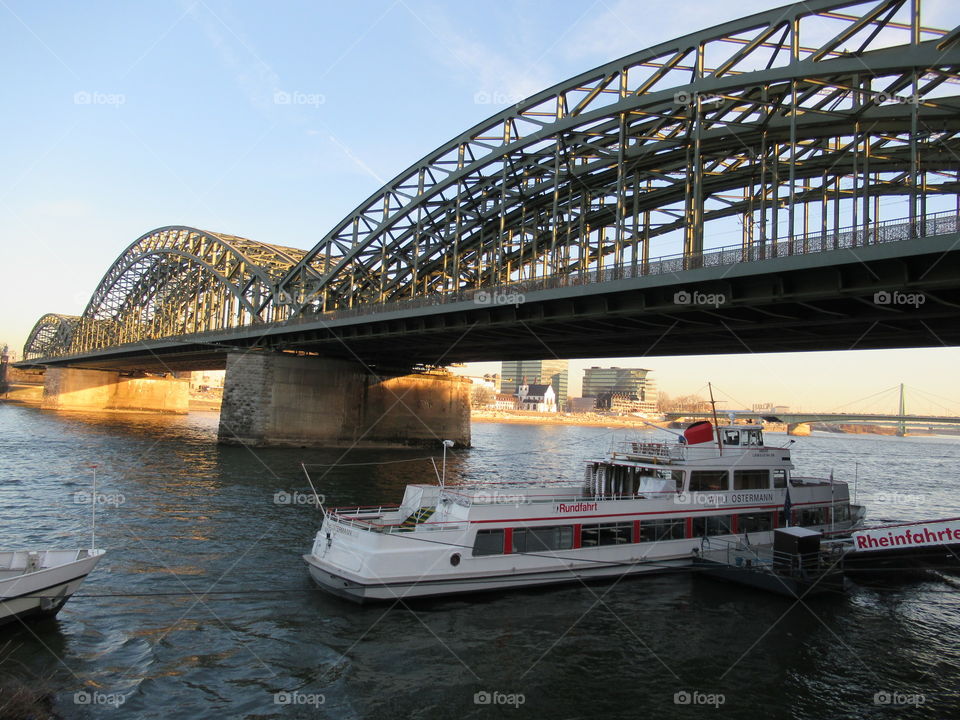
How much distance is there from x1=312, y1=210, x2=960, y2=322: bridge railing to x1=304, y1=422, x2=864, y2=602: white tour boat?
6954 mm

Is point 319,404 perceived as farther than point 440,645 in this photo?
Yes

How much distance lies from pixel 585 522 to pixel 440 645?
21.3 ft

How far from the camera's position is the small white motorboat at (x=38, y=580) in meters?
12.7

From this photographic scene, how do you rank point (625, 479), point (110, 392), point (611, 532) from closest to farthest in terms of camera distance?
point (611, 532)
point (625, 479)
point (110, 392)

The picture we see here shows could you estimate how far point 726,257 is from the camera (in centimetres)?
2606

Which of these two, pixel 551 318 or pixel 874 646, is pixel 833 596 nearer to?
pixel 874 646

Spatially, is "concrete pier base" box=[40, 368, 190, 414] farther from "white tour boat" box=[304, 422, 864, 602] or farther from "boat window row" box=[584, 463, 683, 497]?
"boat window row" box=[584, 463, 683, 497]

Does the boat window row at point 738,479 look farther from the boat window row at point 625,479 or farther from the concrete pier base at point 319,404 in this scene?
the concrete pier base at point 319,404

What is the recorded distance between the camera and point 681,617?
16.3m

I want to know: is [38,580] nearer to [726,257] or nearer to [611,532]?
[611,532]

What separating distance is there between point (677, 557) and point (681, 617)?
3.92 m

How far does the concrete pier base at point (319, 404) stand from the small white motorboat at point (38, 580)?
136 ft

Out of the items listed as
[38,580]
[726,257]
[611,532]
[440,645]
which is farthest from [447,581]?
[726,257]

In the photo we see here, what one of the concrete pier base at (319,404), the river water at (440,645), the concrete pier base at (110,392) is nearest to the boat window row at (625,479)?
the river water at (440,645)
